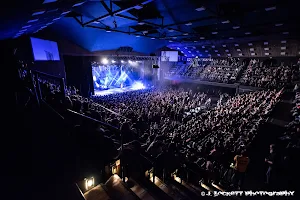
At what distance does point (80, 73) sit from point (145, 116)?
11.0 m

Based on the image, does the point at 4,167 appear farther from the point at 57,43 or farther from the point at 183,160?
the point at 57,43

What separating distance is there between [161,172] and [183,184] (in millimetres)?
716

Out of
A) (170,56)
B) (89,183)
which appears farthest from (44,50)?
(170,56)

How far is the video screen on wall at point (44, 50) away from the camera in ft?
35.9

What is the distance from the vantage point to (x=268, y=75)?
51.2 ft

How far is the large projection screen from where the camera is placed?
78.3ft

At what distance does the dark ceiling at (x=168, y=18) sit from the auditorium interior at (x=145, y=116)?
8cm

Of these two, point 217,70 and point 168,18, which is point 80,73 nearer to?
point 168,18

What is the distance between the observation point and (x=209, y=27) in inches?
486

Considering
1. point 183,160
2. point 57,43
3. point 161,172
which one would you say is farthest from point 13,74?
point 57,43

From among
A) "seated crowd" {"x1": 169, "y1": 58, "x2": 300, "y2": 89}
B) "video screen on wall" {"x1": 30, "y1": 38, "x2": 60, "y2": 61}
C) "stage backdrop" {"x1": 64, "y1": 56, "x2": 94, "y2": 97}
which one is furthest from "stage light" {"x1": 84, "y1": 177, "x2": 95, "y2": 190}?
"seated crowd" {"x1": 169, "y1": 58, "x2": 300, "y2": 89}

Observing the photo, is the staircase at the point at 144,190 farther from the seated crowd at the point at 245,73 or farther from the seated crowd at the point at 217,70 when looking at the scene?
the seated crowd at the point at 217,70

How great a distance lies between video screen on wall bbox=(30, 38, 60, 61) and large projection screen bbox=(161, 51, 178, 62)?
14804mm

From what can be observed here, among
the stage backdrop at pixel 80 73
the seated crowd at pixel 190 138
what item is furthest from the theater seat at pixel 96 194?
the stage backdrop at pixel 80 73
